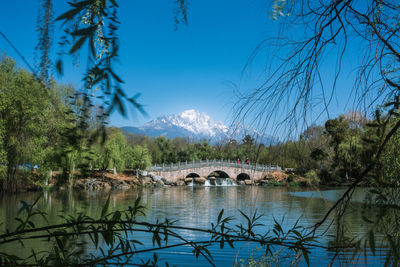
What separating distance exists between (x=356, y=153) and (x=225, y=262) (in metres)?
5.38

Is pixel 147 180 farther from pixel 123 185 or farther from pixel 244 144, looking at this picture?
pixel 244 144

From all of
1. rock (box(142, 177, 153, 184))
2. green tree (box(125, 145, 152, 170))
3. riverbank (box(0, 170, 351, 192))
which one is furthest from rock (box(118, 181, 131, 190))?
green tree (box(125, 145, 152, 170))

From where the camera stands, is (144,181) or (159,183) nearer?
(144,181)

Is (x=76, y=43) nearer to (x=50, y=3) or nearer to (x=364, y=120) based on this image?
(x=50, y=3)

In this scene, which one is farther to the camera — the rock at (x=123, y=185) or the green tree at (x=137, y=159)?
the green tree at (x=137, y=159)

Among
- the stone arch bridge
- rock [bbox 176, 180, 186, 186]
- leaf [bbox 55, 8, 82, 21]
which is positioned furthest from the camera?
the stone arch bridge

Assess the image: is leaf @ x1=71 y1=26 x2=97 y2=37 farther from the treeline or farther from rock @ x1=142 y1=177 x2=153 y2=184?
rock @ x1=142 y1=177 x2=153 y2=184

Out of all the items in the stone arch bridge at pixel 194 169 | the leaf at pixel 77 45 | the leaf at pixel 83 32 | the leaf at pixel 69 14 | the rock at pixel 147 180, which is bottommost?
the rock at pixel 147 180

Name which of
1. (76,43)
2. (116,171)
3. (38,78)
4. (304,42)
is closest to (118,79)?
(76,43)

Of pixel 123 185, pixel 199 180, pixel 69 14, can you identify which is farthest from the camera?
pixel 199 180

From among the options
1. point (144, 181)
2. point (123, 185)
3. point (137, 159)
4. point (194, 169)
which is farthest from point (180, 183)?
point (123, 185)

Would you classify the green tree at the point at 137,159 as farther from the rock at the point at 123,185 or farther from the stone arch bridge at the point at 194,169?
the rock at the point at 123,185

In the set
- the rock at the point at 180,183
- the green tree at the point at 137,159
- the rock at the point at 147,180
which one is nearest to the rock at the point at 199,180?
the rock at the point at 180,183

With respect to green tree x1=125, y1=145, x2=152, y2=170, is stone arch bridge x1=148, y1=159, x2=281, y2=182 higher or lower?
lower
